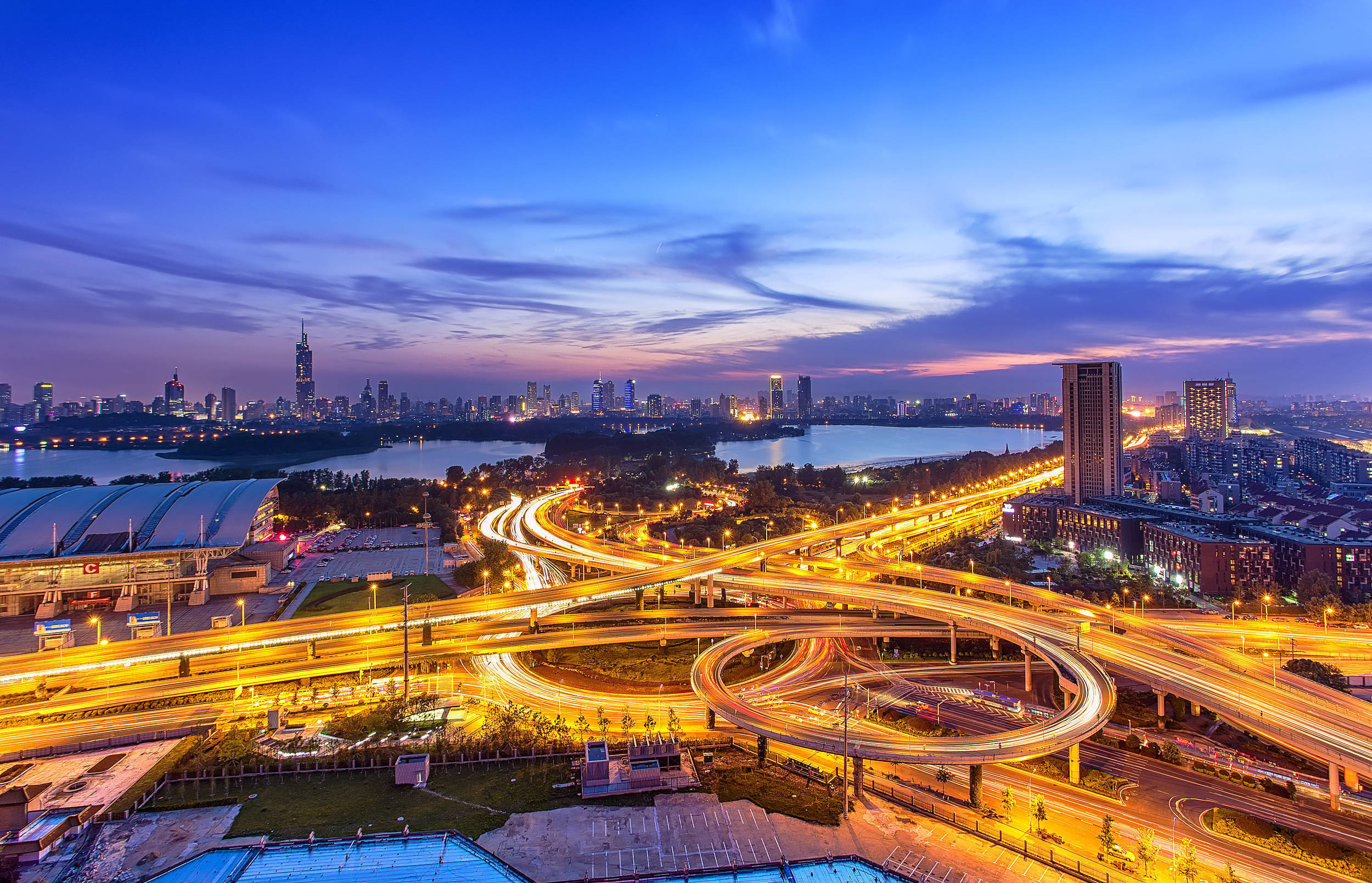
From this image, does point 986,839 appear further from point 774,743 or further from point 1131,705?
point 1131,705

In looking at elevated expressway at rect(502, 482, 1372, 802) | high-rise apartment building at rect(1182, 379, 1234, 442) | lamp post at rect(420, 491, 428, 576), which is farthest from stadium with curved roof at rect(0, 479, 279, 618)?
high-rise apartment building at rect(1182, 379, 1234, 442)

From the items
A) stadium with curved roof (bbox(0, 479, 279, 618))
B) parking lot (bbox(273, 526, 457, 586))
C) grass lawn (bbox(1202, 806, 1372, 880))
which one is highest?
stadium with curved roof (bbox(0, 479, 279, 618))

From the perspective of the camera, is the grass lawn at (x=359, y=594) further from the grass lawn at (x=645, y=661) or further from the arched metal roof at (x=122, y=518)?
the grass lawn at (x=645, y=661)

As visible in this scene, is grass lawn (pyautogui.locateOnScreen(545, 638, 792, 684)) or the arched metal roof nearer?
grass lawn (pyautogui.locateOnScreen(545, 638, 792, 684))

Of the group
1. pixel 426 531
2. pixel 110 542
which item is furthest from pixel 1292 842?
pixel 110 542

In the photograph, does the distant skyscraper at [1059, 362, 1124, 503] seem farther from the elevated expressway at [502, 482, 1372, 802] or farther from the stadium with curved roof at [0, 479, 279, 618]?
the stadium with curved roof at [0, 479, 279, 618]

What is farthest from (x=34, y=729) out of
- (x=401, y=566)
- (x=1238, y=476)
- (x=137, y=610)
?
(x=1238, y=476)

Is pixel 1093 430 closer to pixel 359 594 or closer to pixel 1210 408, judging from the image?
pixel 359 594
